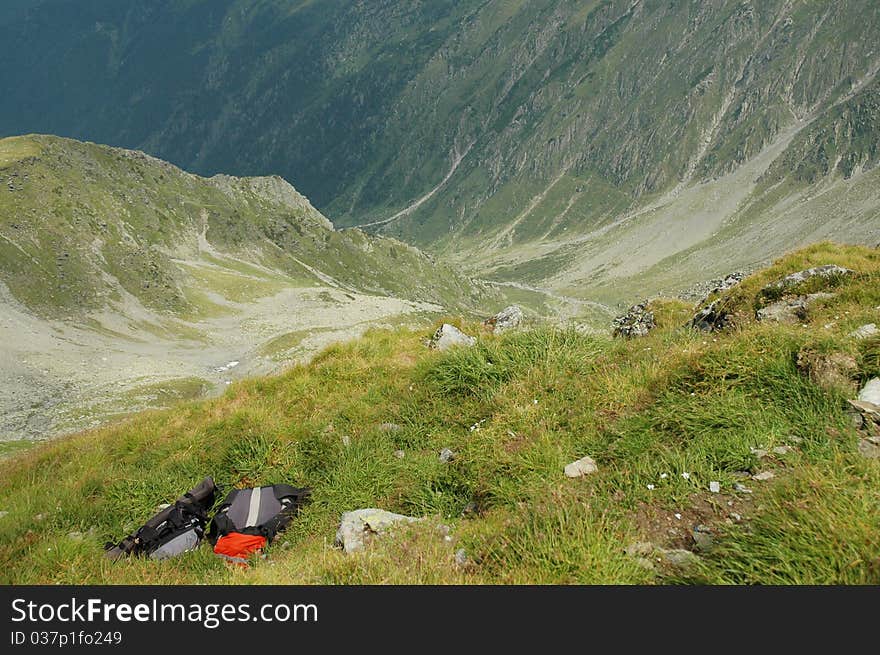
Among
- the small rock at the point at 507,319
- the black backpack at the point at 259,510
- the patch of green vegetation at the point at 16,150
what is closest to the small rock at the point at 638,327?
the small rock at the point at 507,319

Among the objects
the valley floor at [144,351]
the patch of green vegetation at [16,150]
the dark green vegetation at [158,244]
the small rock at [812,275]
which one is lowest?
the valley floor at [144,351]

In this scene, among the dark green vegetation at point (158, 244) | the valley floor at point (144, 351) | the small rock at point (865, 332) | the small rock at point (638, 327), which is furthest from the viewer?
the dark green vegetation at point (158, 244)

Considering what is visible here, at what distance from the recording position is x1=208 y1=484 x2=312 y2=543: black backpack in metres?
6.71

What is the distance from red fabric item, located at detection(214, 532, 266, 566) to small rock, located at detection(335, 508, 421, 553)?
1.34 metres

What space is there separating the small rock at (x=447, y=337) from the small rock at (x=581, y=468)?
6.51 meters

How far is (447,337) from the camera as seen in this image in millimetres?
12953

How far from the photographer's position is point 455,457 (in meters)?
7.00

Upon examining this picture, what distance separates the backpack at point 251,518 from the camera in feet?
21.2

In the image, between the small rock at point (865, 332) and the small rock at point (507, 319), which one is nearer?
the small rock at point (865, 332)

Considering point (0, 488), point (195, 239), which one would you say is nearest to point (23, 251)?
point (195, 239)

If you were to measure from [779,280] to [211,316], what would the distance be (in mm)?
98546

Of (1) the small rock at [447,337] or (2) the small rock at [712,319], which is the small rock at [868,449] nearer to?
(2) the small rock at [712,319]
